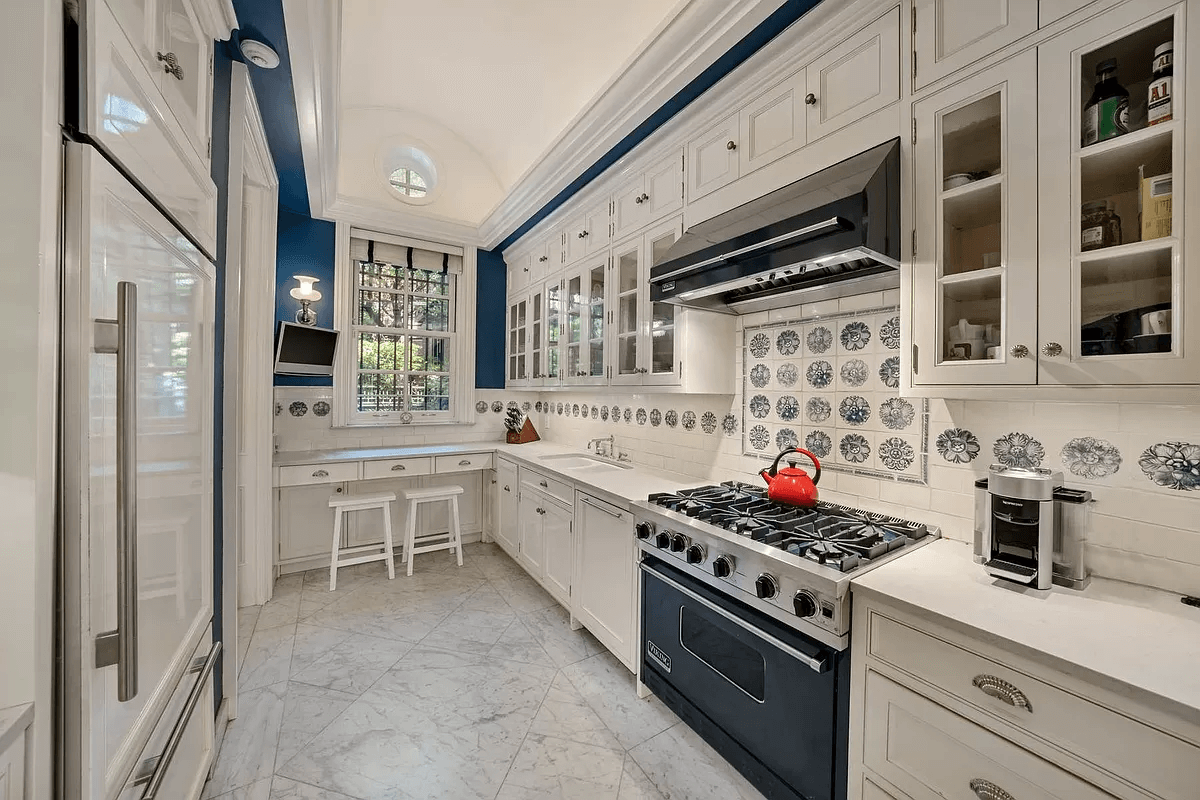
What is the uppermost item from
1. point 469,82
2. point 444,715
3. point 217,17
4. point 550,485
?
point 469,82

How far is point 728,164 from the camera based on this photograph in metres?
2.12

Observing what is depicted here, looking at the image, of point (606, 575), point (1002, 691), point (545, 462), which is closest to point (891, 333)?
point (1002, 691)

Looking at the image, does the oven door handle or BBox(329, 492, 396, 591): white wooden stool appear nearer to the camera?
the oven door handle

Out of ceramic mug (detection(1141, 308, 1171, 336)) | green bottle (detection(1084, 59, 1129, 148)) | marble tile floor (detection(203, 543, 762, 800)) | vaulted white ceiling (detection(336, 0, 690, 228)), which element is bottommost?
marble tile floor (detection(203, 543, 762, 800))

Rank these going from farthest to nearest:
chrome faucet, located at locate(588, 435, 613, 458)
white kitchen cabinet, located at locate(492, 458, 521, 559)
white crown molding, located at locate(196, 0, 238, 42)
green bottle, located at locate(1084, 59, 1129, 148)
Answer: white kitchen cabinet, located at locate(492, 458, 521, 559) → chrome faucet, located at locate(588, 435, 613, 458) → white crown molding, located at locate(196, 0, 238, 42) → green bottle, located at locate(1084, 59, 1129, 148)

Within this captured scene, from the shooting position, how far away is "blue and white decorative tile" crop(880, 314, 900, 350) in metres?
1.86

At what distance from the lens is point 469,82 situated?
3529 millimetres

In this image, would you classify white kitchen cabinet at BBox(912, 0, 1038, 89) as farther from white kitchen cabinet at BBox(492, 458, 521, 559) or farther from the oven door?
white kitchen cabinet at BBox(492, 458, 521, 559)

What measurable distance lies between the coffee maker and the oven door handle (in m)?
0.56

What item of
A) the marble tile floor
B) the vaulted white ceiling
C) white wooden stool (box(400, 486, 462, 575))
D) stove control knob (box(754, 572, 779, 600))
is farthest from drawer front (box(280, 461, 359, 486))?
stove control knob (box(754, 572, 779, 600))

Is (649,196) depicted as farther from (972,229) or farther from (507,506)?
(507,506)

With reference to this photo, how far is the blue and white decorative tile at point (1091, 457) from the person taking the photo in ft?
4.56

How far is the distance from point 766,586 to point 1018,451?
93 cm

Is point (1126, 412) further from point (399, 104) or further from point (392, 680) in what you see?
point (399, 104)
